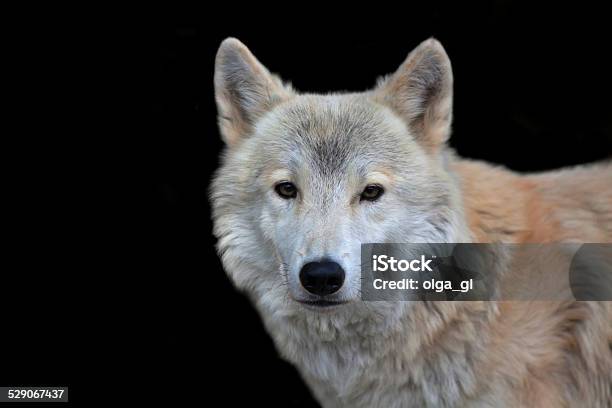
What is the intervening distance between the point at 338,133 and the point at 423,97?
1.70 ft

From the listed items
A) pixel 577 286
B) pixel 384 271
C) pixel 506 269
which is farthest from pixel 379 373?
pixel 577 286

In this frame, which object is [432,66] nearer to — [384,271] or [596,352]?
[384,271]

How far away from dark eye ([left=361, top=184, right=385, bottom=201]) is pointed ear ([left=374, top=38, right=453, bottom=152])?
0.42 m

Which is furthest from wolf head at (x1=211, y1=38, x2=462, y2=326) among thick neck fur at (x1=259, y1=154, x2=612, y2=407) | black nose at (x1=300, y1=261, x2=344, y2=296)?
thick neck fur at (x1=259, y1=154, x2=612, y2=407)

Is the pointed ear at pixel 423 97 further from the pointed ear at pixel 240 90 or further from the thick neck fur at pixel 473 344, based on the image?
the pointed ear at pixel 240 90

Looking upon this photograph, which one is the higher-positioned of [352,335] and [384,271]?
[384,271]

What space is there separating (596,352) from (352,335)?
47.0 inches

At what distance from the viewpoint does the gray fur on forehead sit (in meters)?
4.10

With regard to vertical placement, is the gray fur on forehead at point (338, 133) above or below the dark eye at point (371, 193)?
above

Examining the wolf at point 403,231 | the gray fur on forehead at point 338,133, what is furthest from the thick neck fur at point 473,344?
the gray fur on forehead at point 338,133

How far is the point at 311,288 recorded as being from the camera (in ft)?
12.4

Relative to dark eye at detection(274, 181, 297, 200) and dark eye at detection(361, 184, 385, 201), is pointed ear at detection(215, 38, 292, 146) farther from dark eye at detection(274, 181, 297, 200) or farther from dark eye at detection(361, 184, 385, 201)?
dark eye at detection(361, 184, 385, 201)

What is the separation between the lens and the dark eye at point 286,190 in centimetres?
414

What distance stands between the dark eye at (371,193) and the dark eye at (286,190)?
0.34 m
